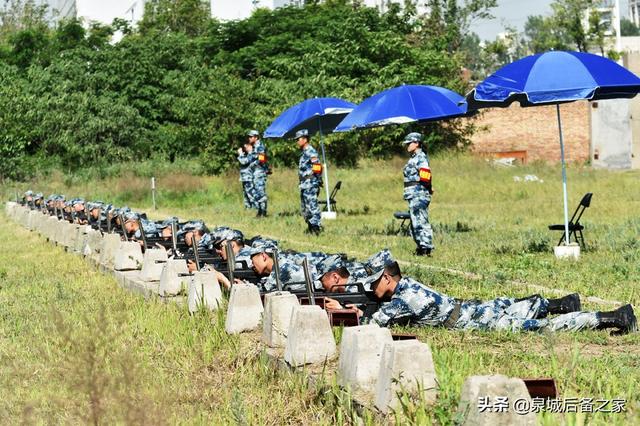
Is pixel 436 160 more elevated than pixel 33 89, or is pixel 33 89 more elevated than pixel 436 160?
pixel 33 89

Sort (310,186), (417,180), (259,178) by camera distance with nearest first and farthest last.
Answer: (417,180), (310,186), (259,178)

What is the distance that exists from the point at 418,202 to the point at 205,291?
717cm

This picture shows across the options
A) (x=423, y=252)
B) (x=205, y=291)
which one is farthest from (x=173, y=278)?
(x=423, y=252)

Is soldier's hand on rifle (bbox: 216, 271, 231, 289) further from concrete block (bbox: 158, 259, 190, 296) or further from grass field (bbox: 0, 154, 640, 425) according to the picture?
grass field (bbox: 0, 154, 640, 425)

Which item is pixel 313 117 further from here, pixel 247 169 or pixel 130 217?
pixel 130 217

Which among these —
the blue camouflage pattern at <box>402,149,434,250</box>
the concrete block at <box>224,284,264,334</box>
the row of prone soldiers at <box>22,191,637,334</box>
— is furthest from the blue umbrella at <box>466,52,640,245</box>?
the concrete block at <box>224,284,264,334</box>

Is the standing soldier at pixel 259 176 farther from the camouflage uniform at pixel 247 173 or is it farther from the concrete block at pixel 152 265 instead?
the concrete block at pixel 152 265

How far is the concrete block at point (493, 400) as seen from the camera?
4898 mm

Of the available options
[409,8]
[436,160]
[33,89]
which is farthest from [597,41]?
[33,89]

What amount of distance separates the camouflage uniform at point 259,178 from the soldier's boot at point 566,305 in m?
17.4

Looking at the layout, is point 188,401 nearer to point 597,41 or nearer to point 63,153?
point 63,153

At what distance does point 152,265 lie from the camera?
1315cm

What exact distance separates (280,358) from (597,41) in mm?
65205

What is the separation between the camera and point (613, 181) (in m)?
34.4
